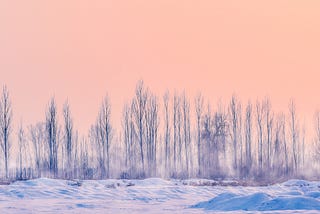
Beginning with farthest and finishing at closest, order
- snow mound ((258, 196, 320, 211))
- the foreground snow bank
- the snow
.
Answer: the snow < the foreground snow bank < snow mound ((258, 196, 320, 211))

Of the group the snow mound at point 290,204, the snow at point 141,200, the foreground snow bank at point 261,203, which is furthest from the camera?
the snow at point 141,200

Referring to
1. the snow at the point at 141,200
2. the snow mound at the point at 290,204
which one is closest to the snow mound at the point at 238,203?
the snow at the point at 141,200

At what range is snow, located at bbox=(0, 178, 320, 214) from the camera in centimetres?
2005

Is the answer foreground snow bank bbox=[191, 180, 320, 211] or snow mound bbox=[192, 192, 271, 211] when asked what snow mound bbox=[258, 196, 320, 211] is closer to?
foreground snow bank bbox=[191, 180, 320, 211]

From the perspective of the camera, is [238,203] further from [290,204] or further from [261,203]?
[290,204]

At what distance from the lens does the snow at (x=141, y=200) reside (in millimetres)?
20047

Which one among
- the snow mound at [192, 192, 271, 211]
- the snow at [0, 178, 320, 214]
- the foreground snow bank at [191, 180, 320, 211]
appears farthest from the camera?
the snow mound at [192, 192, 271, 211]

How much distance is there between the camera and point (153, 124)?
51.0 meters

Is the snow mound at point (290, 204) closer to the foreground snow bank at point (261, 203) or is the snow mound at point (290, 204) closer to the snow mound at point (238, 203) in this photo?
the foreground snow bank at point (261, 203)

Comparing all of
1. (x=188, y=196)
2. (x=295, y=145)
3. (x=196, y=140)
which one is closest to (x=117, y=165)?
(x=196, y=140)

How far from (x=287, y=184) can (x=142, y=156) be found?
13448mm

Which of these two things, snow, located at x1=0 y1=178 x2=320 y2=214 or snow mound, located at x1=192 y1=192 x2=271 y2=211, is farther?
snow mound, located at x1=192 y1=192 x2=271 y2=211

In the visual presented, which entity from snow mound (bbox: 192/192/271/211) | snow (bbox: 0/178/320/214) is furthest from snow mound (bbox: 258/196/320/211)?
snow mound (bbox: 192/192/271/211)

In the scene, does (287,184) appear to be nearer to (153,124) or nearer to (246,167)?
(246,167)
